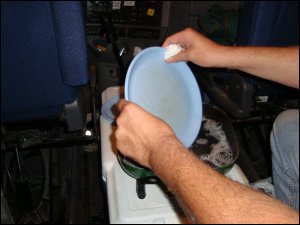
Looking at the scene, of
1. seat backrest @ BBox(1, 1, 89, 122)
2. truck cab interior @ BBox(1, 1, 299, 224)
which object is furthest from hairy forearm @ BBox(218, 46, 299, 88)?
seat backrest @ BBox(1, 1, 89, 122)

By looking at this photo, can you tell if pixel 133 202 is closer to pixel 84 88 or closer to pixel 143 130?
pixel 143 130

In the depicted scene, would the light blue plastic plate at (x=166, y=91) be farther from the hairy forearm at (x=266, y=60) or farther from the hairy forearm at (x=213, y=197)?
the hairy forearm at (x=213, y=197)

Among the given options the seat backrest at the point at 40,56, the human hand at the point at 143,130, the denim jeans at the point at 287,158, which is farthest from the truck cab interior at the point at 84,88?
the human hand at the point at 143,130

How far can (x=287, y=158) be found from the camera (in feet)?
3.55

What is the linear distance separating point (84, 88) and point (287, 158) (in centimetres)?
81

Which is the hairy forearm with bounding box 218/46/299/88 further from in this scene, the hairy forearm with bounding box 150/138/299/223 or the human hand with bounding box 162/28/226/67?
the hairy forearm with bounding box 150/138/299/223

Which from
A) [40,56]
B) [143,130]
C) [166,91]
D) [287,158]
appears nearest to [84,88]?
[40,56]

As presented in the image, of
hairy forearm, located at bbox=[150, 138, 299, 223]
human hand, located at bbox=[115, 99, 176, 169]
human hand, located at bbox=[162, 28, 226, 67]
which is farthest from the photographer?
human hand, located at bbox=[162, 28, 226, 67]

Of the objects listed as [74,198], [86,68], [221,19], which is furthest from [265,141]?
[86,68]

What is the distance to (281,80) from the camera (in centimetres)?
108

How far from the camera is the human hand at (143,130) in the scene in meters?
0.68

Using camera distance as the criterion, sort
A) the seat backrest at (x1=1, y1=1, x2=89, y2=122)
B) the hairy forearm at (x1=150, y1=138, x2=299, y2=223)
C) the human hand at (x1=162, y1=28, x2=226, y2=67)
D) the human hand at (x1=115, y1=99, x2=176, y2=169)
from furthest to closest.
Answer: the human hand at (x1=162, y1=28, x2=226, y2=67) < the seat backrest at (x1=1, y1=1, x2=89, y2=122) < the human hand at (x1=115, y1=99, x2=176, y2=169) < the hairy forearm at (x1=150, y1=138, x2=299, y2=223)

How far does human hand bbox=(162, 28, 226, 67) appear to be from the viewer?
38.2 inches

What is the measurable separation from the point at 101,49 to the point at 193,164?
123cm
